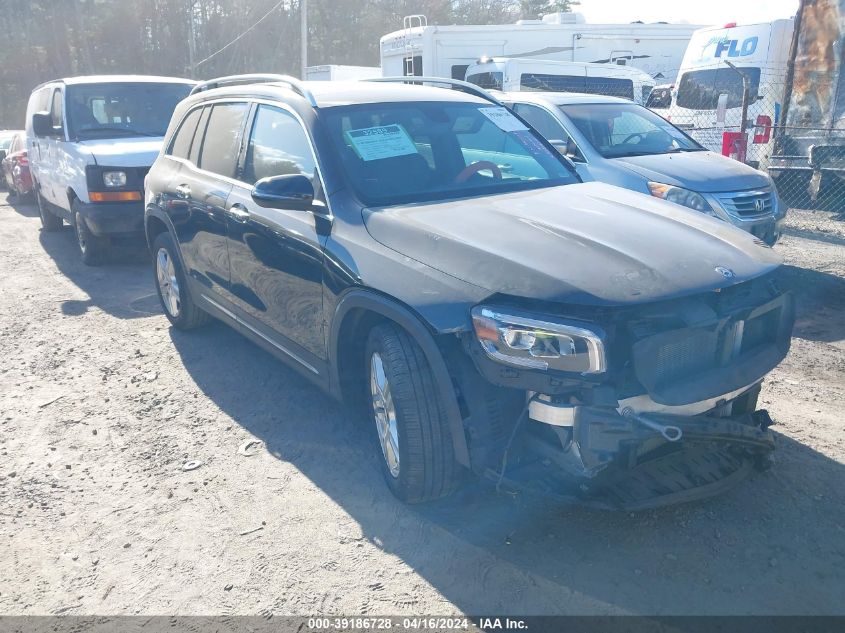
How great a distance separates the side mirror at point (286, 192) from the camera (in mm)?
3799

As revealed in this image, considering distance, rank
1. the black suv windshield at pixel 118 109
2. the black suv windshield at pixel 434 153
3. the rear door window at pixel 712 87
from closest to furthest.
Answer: the black suv windshield at pixel 434 153, the black suv windshield at pixel 118 109, the rear door window at pixel 712 87

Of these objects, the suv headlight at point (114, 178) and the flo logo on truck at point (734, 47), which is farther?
the flo logo on truck at point (734, 47)

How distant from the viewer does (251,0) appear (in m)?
38.0

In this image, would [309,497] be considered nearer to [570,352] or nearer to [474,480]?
[474,480]

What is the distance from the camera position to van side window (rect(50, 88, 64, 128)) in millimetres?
9359

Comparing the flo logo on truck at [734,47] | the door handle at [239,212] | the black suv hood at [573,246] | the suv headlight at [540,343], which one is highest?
the flo logo on truck at [734,47]

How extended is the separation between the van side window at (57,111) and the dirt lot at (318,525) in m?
5.07

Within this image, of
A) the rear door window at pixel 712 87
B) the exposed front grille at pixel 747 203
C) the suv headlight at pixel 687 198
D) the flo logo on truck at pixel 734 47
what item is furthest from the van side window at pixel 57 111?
the flo logo on truck at pixel 734 47

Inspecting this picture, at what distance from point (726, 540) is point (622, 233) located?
139 cm

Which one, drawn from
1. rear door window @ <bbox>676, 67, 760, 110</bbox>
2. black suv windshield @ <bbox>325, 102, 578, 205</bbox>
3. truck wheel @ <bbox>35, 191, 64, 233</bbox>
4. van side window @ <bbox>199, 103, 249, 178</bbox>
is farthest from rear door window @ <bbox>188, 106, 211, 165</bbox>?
rear door window @ <bbox>676, 67, 760, 110</bbox>

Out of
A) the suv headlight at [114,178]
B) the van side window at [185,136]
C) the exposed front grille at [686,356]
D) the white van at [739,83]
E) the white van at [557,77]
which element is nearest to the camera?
the exposed front grille at [686,356]

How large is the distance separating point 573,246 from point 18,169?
46.4 ft

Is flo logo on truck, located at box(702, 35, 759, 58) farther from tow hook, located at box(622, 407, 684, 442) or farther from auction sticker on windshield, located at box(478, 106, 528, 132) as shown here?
tow hook, located at box(622, 407, 684, 442)

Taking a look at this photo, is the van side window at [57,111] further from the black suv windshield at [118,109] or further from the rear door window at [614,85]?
the rear door window at [614,85]
